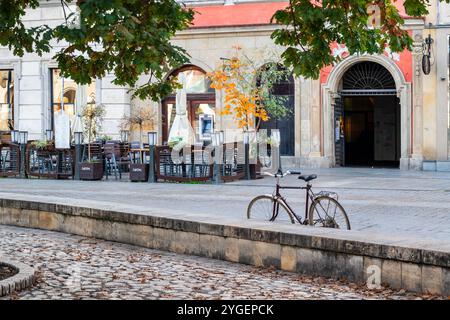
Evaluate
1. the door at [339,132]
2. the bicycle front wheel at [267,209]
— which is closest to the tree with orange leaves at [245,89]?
the door at [339,132]

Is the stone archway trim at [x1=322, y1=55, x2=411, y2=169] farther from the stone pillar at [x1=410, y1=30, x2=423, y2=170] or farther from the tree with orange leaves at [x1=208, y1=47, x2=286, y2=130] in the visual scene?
the tree with orange leaves at [x1=208, y1=47, x2=286, y2=130]

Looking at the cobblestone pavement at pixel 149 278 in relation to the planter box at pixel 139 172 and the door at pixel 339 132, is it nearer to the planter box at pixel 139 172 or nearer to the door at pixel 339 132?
the planter box at pixel 139 172

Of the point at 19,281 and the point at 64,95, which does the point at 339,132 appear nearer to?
the point at 64,95

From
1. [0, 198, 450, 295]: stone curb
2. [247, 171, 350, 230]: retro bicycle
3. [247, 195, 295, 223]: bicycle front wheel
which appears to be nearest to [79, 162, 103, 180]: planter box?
[0, 198, 450, 295]: stone curb

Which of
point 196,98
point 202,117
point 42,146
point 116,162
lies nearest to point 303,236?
point 116,162

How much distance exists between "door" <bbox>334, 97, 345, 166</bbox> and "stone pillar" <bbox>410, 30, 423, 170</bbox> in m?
2.74

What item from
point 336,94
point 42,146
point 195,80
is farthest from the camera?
point 195,80

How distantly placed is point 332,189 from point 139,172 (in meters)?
5.42

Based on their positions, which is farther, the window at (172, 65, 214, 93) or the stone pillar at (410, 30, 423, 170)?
the window at (172, 65, 214, 93)

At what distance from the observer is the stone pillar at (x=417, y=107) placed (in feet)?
83.4

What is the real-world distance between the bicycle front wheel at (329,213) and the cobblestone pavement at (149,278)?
155 centimetres

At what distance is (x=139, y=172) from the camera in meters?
20.7

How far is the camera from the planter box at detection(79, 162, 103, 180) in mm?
21312

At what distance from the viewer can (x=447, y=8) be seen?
2528 centimetres
